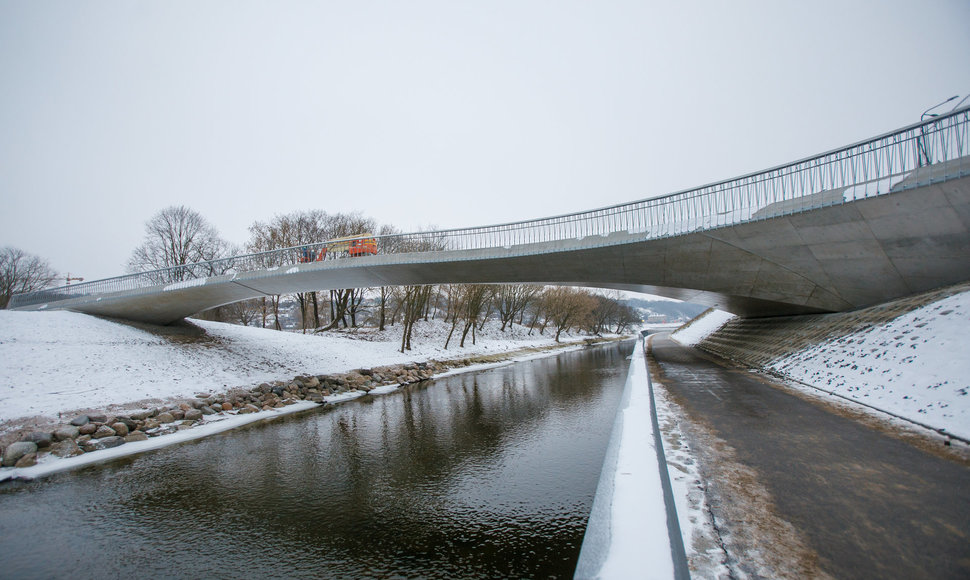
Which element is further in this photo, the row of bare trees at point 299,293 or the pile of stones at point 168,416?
the row of bare trees at point 299,293

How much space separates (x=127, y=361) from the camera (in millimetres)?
15500

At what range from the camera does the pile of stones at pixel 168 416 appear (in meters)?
9.36

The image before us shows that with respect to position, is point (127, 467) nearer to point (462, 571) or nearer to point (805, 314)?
point (462, 571)

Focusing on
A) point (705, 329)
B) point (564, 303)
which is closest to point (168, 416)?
point (705, 329)

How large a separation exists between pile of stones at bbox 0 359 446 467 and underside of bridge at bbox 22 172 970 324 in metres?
5.01

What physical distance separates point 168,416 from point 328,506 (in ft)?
29.9

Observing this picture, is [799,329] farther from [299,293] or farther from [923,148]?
[299,293]

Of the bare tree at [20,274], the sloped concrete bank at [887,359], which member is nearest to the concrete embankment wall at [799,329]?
the sloped concrete bank at [887,359]

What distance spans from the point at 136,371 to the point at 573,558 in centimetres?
1712

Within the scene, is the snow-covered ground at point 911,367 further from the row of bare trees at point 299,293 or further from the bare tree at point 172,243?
the bare tree at point 172,243

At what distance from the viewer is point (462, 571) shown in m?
4.34

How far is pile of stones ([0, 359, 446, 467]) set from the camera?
30.7ft

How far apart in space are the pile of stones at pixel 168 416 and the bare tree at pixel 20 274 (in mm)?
46724

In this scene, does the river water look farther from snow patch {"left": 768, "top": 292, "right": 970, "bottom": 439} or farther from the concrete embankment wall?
the concrete embankment wall
